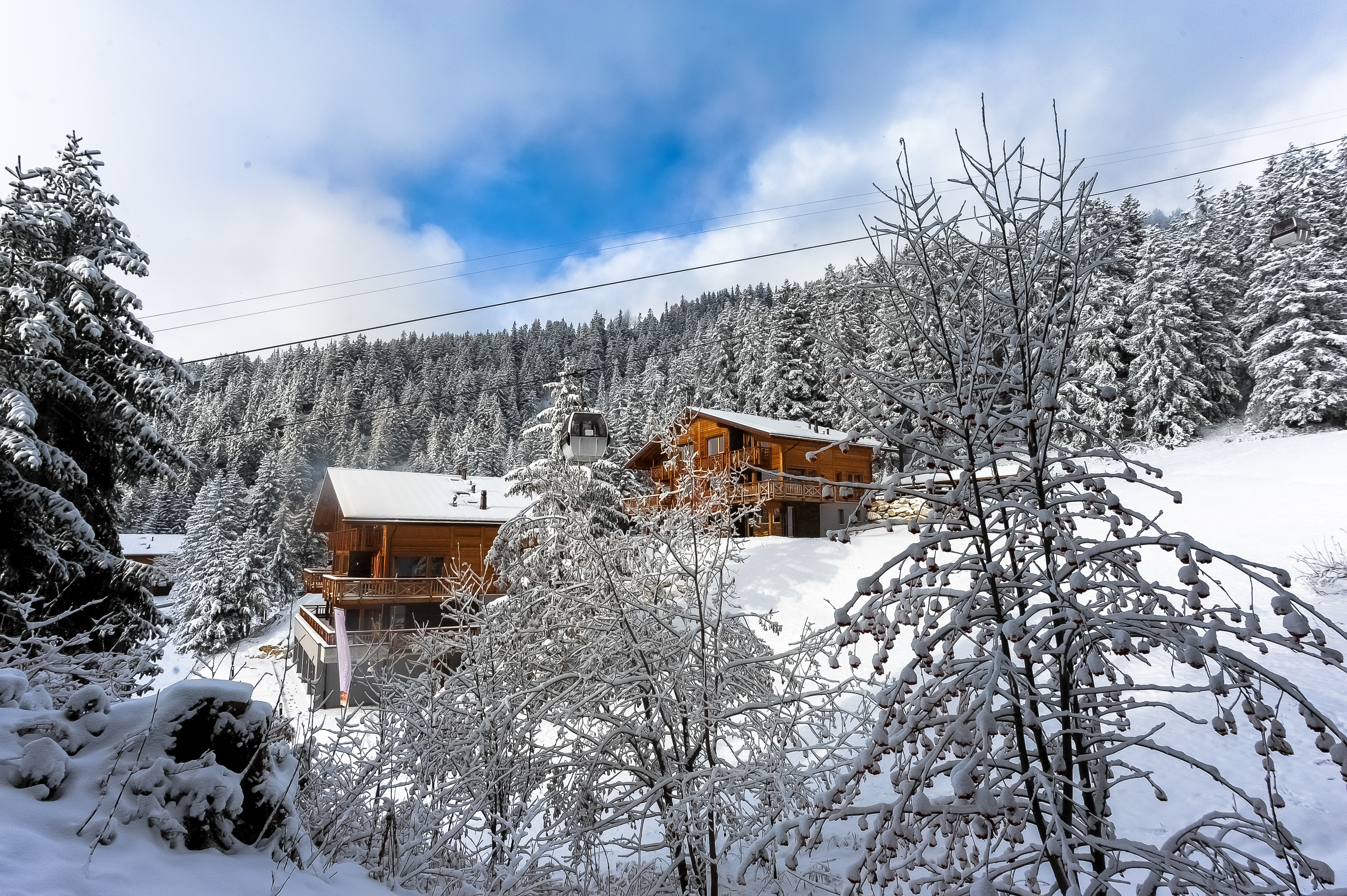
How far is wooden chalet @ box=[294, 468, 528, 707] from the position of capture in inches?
912

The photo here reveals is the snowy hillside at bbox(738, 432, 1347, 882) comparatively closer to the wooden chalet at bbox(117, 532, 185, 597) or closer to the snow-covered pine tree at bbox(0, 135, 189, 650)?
the snow-covered pine tree at bbox(0, 135, 189, 650)

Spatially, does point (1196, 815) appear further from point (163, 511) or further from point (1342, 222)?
point (163, 511)

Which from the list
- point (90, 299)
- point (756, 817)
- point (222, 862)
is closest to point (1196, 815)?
point (756, 817)

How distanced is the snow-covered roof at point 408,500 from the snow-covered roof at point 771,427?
934 cm

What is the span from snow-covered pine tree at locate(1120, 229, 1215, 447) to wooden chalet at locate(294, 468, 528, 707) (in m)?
29.5

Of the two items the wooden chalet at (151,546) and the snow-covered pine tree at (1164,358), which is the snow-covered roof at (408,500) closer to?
the wooden chalet at (151,546)

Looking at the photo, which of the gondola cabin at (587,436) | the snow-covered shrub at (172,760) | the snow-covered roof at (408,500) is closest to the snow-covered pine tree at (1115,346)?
the gondola cabin at (587,436)

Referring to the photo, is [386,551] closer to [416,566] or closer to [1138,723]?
[416,566]

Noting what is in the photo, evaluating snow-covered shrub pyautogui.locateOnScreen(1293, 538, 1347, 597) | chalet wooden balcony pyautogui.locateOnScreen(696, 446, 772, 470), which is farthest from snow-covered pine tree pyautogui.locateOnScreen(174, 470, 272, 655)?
snow-covered shrub pyautogui.locateOnScreen(1293, 538, 1347, 597)

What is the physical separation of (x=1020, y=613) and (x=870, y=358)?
4.58 ft

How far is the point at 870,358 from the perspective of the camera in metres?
3.43

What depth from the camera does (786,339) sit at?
127ft

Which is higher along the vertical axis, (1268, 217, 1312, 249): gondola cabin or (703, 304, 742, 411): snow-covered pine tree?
(703, 304, 742, 411): snow-covered pine tree

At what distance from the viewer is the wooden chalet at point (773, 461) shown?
2783 cm
